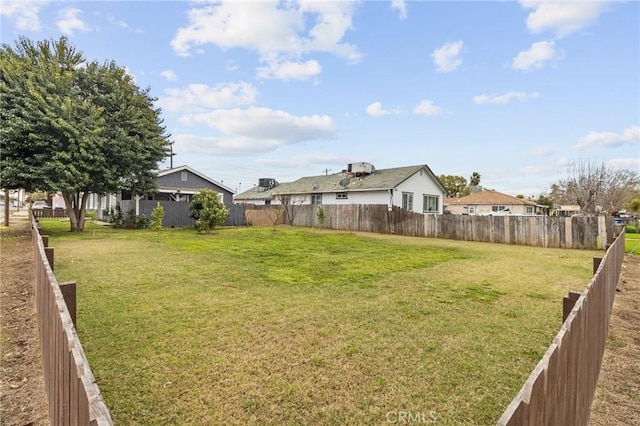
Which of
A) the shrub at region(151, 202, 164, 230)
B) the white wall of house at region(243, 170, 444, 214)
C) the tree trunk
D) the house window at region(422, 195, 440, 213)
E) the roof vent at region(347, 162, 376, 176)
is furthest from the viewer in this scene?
the roof vent at region(347, 162, 376, 176)

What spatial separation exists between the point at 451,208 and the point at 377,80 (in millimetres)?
32641

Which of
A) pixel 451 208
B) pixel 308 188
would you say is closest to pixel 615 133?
pixel 451 208

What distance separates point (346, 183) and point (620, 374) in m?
22.6

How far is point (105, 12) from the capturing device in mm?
11102

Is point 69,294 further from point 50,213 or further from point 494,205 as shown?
point 494,205

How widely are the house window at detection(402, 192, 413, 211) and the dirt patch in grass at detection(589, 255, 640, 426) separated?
17021 mm

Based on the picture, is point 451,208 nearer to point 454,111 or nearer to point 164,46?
point 454,111

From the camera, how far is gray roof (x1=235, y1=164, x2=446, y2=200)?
23391mm

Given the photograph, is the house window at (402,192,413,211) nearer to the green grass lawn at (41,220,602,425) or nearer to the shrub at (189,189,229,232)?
the shrub at (189,189,229,232)

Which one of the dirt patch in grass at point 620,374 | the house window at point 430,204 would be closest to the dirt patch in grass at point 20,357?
the dirt patch in grass at point 620,374

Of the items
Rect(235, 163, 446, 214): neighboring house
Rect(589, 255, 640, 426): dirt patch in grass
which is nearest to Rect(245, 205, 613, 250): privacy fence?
Rect(235, 163, 446, 214): neighboring house

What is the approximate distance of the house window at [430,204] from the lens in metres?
25.5

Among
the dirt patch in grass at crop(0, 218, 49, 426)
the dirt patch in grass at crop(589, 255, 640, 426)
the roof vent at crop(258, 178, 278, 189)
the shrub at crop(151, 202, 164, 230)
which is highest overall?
the roof vent at crop(258, 178, 278, 189)

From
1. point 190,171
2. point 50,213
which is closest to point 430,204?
point 190,171
